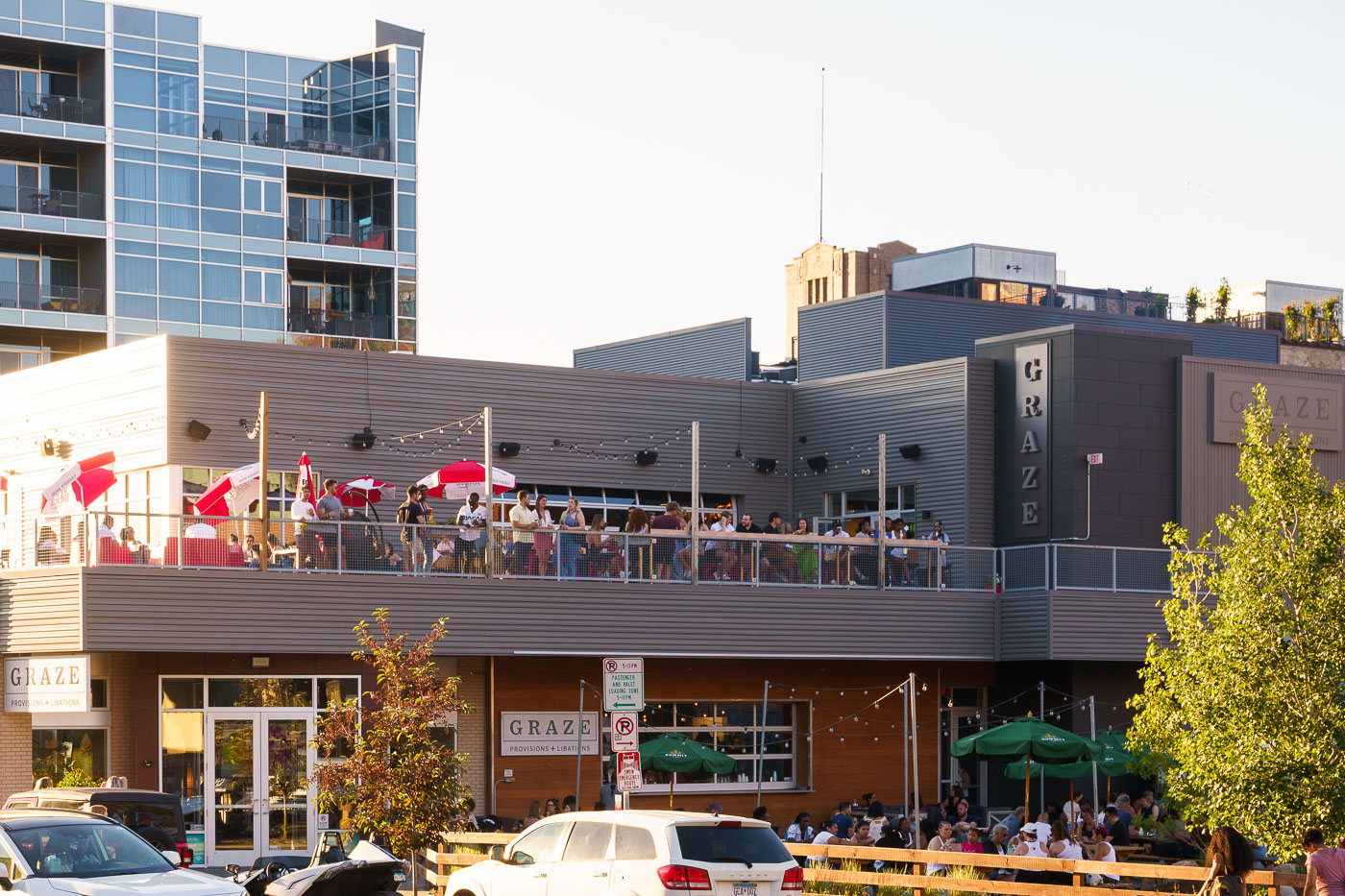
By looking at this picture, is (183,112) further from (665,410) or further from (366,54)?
(665,410)

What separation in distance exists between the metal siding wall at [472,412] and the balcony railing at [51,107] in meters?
34.0

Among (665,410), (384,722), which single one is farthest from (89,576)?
(665,410)

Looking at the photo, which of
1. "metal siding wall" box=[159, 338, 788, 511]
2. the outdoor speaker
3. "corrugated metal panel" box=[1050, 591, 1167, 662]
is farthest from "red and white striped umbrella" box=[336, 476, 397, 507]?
"corrugated metal panel" box=[1050, 591, 1167, 662]

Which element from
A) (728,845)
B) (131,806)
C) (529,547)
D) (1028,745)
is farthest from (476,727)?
(728,845)

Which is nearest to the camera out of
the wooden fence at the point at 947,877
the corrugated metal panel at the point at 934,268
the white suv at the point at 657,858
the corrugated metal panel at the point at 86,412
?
the white suv at the point at 657,858

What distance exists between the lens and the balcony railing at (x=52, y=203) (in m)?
61.3

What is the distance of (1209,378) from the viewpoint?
34.8 meters

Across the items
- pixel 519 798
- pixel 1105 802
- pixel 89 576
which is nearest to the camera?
pixel 89 576

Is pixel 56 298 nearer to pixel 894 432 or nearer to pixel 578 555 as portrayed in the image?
pixel 894 432

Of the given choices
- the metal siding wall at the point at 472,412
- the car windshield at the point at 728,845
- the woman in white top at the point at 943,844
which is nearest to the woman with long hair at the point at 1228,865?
the car windshield at the point at 728,845

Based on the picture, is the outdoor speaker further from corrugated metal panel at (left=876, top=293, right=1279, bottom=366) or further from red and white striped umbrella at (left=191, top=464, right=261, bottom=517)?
corrugated metal panel at (left=876, top=293, right=1279, bottom=366)

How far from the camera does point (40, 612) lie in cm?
2631

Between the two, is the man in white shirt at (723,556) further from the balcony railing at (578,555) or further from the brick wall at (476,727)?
the brick wall at (476,727)

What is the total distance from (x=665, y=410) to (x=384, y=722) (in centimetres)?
1624
